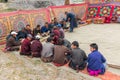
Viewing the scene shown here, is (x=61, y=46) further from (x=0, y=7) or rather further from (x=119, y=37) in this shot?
(x=0, y=7)

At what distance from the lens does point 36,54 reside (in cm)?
916

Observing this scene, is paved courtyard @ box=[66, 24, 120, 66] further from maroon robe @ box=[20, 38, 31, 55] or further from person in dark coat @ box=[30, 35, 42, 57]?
maroon robe @ box=[20, 38, 31, 55]

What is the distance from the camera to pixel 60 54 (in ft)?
27.0

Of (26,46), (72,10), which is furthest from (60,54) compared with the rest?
(72,10)

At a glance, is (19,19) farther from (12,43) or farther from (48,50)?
(48,50)

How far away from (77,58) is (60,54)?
0.83m

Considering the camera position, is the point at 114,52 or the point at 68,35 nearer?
the point at 114,52

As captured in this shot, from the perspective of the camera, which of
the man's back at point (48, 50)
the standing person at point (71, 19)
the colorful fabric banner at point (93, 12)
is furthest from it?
the colorful fabric banner at point (93, 12)

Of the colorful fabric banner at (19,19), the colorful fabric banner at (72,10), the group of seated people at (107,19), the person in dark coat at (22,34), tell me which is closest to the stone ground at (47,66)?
the person in dark coat at (22,34)

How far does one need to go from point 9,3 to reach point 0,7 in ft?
3.10

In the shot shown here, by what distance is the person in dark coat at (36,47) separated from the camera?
8.99 m

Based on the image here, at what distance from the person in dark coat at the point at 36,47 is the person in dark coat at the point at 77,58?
1.74 m

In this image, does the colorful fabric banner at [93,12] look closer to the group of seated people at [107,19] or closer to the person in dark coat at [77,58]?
the group of seated people at [107,19]

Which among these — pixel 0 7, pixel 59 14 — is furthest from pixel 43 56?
pixel 0 7
